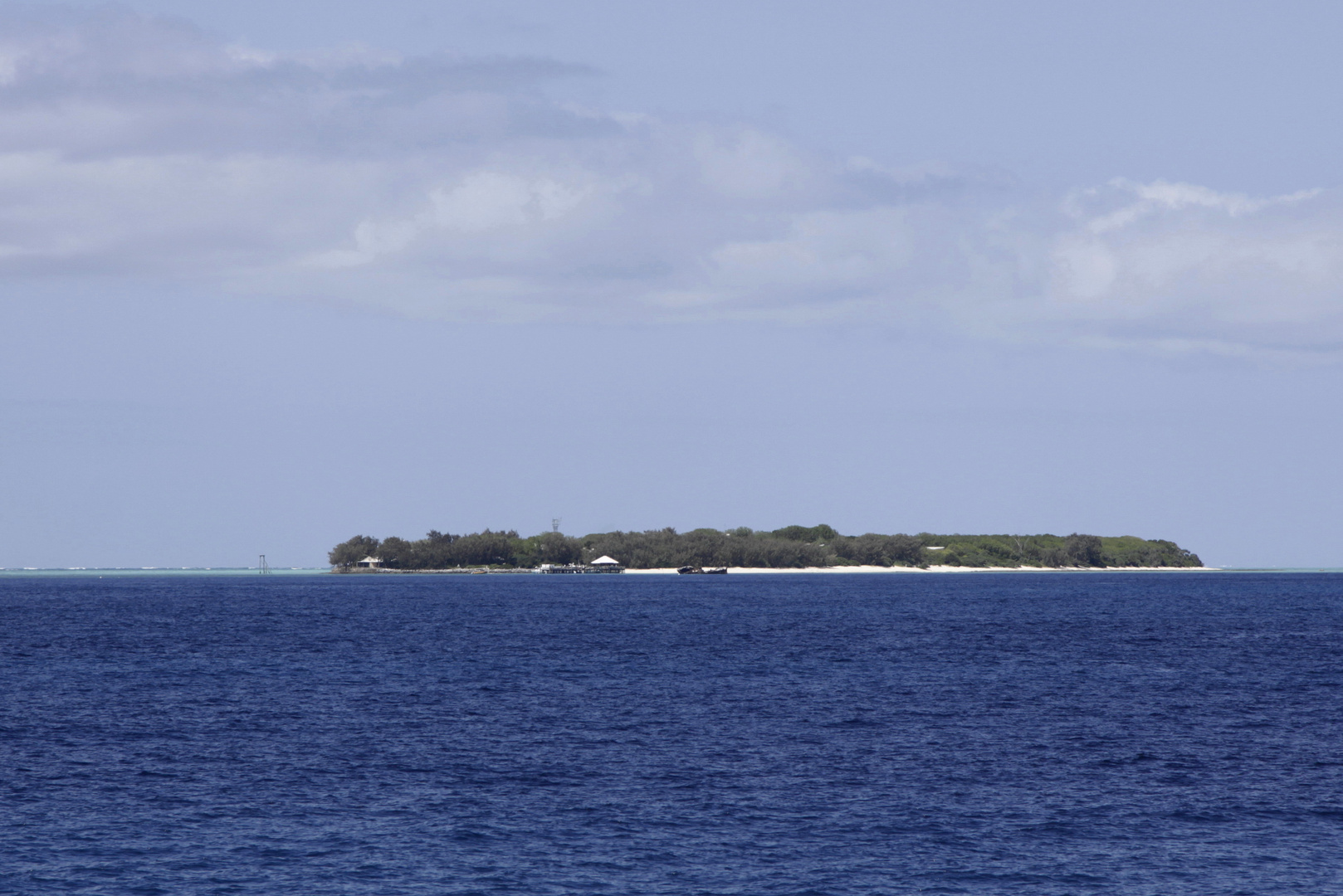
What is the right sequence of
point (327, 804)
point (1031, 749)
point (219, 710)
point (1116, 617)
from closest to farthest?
point (327, 804) → point (1031, 749) → point (219, 710) → point (1116, 617)

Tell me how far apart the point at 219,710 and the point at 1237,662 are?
225 ft

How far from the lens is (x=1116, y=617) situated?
14962 centimetres

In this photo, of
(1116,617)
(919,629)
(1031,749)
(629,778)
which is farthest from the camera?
(1116,617)

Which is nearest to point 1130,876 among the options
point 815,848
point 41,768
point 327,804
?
point 815,848

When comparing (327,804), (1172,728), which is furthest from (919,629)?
(327,804)

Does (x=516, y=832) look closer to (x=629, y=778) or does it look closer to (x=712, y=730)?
(x=629, y=778)

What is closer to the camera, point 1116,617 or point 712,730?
point 712,730

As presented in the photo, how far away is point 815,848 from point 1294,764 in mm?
23549

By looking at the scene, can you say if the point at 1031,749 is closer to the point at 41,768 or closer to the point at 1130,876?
the point at 1130,876

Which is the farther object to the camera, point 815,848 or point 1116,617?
point 1116,617

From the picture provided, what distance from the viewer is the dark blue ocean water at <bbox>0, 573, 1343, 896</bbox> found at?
3347 cm

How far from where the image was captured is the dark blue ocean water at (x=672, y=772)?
33.5 m

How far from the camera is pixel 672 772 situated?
152ft

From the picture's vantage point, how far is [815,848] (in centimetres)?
3544
